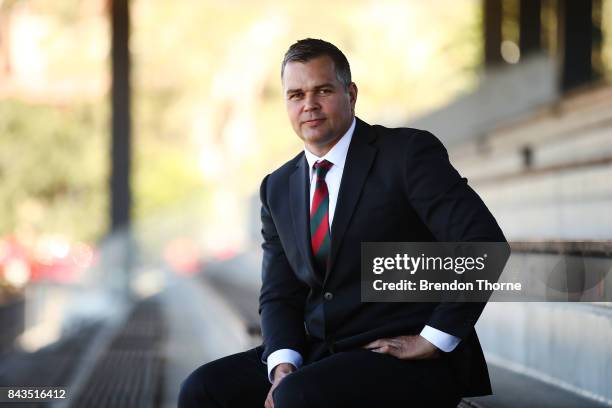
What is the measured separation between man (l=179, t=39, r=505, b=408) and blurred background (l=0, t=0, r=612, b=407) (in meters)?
0.43

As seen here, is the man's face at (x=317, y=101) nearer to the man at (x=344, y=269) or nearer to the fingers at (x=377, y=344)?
the man at (x=344, y=269)

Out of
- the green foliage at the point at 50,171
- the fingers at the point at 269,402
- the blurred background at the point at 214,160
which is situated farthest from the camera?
the green foliage at the point at 50,171

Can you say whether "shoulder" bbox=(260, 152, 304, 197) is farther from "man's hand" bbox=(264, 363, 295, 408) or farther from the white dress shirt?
"man's hand" bbox=(264, 363, 295, 408)

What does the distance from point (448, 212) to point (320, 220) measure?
308 millimetres

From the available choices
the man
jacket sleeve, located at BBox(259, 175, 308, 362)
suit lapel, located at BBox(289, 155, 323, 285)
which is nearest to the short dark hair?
the man

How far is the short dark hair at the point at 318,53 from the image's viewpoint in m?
1.79

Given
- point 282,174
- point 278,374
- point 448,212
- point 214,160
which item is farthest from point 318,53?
point 214,160

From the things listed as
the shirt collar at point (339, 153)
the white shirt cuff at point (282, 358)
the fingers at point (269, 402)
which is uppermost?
the shirt collar at point (339, 153)

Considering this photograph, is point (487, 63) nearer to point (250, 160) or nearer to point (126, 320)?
point (126, 320)

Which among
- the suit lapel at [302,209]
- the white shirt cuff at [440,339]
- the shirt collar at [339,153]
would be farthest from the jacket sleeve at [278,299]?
the white shirt cuff at [440,339]

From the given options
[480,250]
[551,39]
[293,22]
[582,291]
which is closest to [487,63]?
[551,39]

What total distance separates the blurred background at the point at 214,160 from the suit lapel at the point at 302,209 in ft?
1.85

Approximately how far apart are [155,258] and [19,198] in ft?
32.1

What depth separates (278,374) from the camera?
1790 mm
